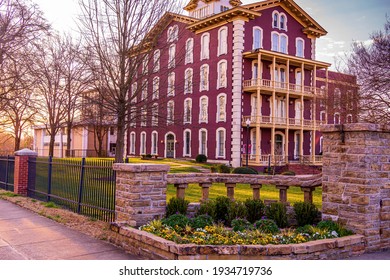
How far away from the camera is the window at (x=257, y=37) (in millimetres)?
32750

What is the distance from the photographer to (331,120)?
39.2 metres

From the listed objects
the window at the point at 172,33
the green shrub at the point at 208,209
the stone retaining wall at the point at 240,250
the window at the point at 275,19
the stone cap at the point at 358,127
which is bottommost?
the stone retaining wall at the point at 240,250

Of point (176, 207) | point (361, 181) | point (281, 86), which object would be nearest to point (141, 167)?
point (176, 207)

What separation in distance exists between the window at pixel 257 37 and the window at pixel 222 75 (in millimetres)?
2854

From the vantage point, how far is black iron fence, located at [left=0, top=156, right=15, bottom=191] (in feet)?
50.7

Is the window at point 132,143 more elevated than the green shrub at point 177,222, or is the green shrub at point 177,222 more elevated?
the window at point 132,143

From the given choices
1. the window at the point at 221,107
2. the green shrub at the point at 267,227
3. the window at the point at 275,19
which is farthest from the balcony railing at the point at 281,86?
the green shrub at the point at 267,227

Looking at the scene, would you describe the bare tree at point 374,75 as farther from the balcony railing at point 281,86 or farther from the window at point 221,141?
the window at point 221,141

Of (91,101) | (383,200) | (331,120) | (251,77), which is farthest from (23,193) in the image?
(331,120)

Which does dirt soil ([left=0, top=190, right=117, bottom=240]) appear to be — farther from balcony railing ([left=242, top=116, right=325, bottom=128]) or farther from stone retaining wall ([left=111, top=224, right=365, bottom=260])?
balcony railing ([left=242, top=116, right=325, bottom=128])

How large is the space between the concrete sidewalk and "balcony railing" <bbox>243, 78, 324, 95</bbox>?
24.4 metres

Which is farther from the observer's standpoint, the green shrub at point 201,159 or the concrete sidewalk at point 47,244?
the green shrub at point 201,159

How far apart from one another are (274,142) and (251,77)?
219 inches

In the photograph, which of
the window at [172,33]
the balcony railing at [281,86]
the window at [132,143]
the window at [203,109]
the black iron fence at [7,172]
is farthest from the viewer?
the window at [132,143]
